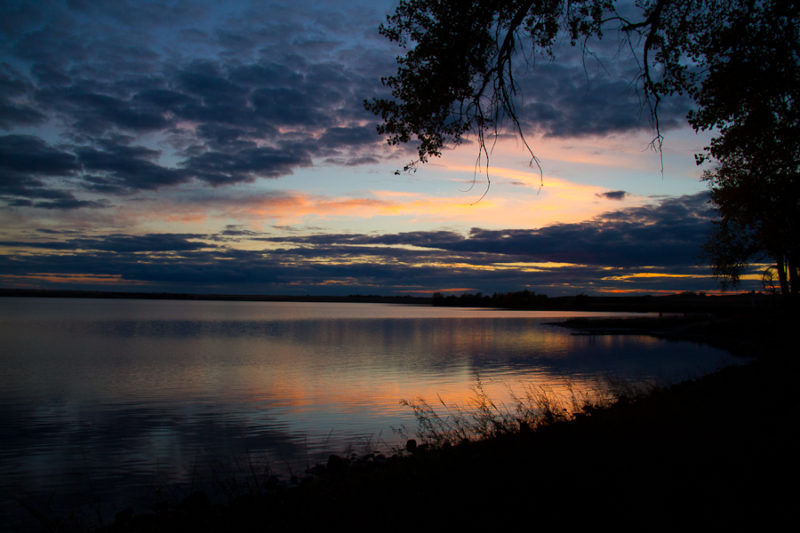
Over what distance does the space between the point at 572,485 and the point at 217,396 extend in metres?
19.3

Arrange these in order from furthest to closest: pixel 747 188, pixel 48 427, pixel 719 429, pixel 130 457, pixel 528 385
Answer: pixel 528 385 → pixel 747 188 → pixel 48 427 → pixel 130 457 → pixel 719 429

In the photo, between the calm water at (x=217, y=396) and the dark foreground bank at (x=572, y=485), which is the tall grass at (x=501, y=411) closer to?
the calm water at (x=217, y=396)

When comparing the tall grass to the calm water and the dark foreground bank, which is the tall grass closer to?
the calm water

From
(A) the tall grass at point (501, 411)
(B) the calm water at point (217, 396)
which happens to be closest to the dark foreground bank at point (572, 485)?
(A) the tall grass at point (501, 411)

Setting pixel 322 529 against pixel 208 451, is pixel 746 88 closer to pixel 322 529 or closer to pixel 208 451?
pixel 322 529

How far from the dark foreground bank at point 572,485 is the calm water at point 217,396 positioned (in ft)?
9.54

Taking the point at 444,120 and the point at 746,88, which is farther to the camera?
the point at 746,88

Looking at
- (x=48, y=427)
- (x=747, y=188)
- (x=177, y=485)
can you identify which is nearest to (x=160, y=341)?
(x=48, y=427)

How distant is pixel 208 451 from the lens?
14.2m

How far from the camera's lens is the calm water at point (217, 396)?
1283 cm

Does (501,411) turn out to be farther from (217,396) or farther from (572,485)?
(217,396)

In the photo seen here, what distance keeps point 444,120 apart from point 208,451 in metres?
Result: 11.3

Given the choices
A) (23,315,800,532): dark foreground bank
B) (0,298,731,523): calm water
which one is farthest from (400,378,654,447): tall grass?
(23,315,800,532): dark foreground bank

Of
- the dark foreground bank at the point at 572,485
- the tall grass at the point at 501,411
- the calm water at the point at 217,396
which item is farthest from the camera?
the tall grass at the point at 501,411
